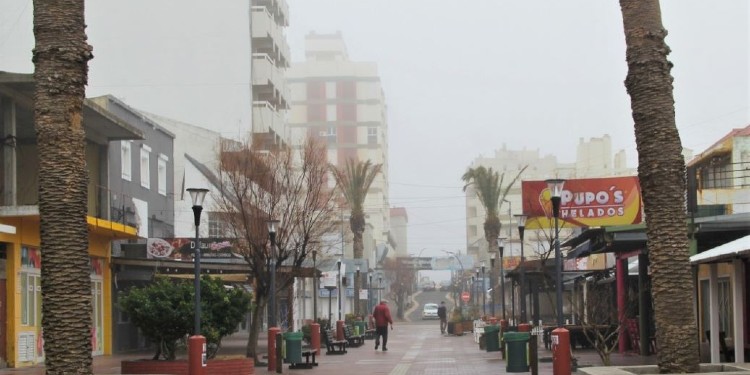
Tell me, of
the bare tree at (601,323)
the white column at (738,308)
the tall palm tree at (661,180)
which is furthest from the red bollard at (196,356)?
the white column at (738,308)

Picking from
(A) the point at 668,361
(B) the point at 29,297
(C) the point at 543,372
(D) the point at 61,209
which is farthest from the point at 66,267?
(B) the point at 29,297

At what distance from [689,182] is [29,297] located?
54.6 feet

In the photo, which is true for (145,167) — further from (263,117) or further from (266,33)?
(266,33)

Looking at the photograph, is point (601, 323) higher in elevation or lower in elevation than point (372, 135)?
lower

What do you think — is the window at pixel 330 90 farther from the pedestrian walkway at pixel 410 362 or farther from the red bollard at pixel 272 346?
the red bollard at pixel 272 346

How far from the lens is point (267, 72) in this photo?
63.8m

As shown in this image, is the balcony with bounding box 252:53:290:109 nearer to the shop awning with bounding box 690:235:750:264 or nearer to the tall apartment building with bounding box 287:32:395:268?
the shop awning with bounding box 690:235:750:264

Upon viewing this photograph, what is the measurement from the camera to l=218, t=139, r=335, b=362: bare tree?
31297 millimetres

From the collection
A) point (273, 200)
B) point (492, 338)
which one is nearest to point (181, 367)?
point (273, 200)

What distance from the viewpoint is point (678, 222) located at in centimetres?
1455

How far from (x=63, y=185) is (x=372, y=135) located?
120414 mm

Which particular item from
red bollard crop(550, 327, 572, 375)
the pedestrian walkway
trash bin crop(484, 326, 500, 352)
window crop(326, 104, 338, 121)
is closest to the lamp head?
the pedestrian walkway

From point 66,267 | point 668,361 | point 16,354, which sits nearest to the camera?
point 66,267

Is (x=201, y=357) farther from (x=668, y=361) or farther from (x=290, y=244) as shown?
(x=290, y=244)
